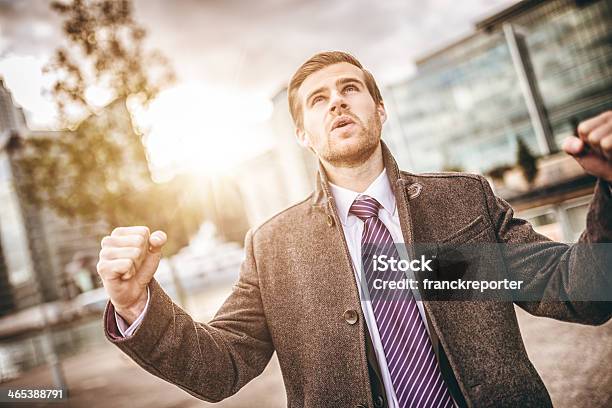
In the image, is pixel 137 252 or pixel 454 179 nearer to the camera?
pixel 137 252

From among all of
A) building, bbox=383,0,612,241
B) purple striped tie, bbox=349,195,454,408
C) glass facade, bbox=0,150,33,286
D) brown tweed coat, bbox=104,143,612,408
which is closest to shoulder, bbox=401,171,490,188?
brown tweed coat, bbox=104,143,612,408

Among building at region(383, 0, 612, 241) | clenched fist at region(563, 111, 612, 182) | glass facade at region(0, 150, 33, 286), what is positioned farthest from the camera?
glass facade at region(0, 150, 33, 286)

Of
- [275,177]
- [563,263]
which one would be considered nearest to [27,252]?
[275,177]

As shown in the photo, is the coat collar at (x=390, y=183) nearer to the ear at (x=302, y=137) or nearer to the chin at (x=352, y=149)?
the chin at (x=352, y=149)

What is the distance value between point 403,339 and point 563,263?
66cm

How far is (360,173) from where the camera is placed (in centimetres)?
176

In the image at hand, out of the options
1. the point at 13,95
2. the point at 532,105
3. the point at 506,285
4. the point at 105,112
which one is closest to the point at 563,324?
the point at 506,285

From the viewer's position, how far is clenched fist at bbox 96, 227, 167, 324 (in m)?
1.14

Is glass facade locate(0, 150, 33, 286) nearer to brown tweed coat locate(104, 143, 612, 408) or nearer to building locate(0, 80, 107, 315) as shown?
building locate(0, 80, 107, 315)

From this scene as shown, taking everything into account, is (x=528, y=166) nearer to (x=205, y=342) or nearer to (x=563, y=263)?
(x=563, y=263)

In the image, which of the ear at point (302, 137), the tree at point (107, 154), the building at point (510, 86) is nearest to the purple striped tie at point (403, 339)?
the ear at point (302, 137)

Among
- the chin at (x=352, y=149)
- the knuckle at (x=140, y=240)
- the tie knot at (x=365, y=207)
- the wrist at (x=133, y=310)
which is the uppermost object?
the chin at (x=352, y=149)

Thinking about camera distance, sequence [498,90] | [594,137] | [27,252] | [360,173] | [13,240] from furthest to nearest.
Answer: [13,240], [27,252], [498,90], [360,173], [594,137]

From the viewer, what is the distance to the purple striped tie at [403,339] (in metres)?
1.42
